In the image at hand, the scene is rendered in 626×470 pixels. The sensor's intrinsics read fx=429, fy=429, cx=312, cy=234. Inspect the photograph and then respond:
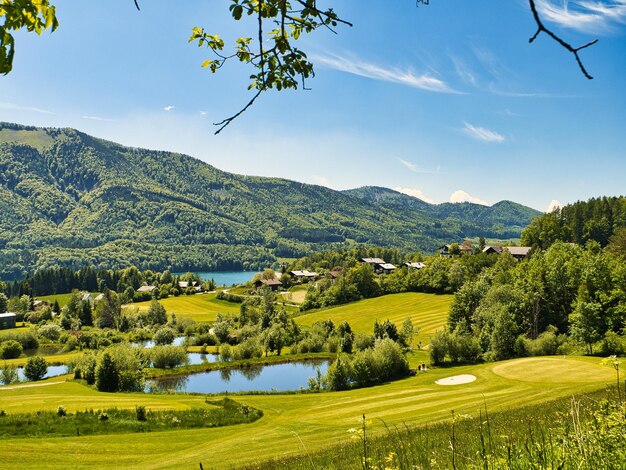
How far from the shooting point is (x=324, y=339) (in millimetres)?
75250

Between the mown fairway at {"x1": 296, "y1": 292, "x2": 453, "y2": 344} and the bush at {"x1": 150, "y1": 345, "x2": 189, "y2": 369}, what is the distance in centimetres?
3383

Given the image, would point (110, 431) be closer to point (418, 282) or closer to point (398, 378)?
point (398, 378)

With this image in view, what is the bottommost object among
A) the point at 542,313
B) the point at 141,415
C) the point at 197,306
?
the point at 197,306

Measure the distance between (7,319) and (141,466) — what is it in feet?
356

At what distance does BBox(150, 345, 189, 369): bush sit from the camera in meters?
64.0

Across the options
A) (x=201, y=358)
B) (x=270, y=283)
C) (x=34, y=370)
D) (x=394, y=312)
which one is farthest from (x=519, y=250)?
(x=34, y=370)

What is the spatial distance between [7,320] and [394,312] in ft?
305

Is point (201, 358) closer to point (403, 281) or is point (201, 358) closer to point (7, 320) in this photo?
point (403, 281)

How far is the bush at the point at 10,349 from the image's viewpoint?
251 feet

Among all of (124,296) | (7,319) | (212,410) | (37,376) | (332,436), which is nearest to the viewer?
(332,436)

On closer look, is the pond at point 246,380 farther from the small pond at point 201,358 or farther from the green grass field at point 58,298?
the green grass field at point 58,298

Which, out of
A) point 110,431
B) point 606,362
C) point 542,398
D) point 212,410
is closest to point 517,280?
point 542,398

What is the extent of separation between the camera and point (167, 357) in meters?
64.2

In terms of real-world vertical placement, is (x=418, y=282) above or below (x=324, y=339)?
above
